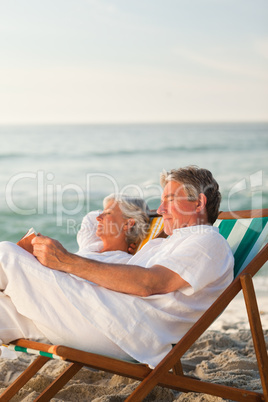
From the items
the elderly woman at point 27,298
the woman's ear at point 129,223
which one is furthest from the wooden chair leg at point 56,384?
the woman's ear at point 129,223

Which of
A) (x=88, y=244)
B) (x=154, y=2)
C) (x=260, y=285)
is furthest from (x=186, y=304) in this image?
(x=154, y=2)

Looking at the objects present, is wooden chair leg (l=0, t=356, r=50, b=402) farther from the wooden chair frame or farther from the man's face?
the man's face

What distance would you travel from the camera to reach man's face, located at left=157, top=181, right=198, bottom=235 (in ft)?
8.39

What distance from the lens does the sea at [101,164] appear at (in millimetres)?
12038

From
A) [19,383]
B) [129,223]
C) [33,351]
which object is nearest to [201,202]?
[129,223]

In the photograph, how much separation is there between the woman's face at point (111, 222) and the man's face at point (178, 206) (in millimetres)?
777

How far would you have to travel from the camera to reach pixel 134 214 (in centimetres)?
338

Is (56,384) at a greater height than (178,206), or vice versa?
(178,206)

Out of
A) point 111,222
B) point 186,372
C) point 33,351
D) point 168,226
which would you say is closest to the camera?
point 33,351

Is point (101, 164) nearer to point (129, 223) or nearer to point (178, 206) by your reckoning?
point (129, 223)

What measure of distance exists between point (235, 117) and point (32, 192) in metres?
10.7

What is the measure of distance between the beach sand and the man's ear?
0.94 metres

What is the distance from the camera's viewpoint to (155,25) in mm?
19734

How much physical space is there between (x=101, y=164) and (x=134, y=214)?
1480cm
